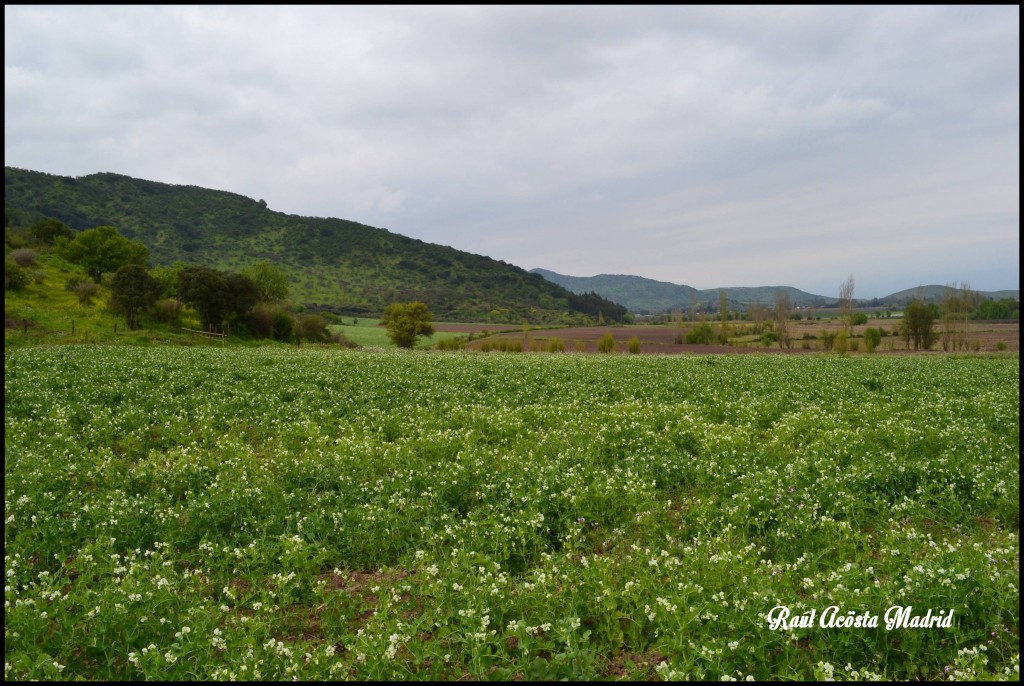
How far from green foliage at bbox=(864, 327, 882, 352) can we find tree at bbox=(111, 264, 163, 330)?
81938 mm

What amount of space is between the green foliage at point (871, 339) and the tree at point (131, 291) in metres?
81.9

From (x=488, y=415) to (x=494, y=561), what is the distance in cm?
819

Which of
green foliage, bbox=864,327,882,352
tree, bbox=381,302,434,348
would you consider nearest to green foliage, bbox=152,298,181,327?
tree, bbox=381,302,434,348

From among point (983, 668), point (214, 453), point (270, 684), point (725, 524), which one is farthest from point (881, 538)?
point (214, 453)

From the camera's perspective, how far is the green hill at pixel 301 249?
138750 mm

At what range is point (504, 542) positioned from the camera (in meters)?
7.32

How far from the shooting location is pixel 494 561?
6.78 meters

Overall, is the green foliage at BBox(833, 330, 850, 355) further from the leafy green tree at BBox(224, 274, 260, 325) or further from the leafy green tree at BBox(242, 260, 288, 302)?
the leafy green tree at BBox(242, 260, 288, 302)

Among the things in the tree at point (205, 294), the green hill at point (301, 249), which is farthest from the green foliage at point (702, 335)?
the green hill at point (301, 249)

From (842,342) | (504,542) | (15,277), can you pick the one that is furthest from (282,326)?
(842,342)

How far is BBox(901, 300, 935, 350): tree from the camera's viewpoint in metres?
67.6

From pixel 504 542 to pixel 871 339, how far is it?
74623 mm

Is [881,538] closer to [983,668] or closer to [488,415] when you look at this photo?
[983,668]
